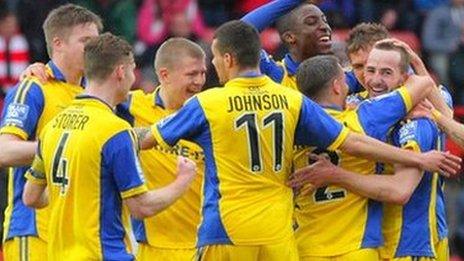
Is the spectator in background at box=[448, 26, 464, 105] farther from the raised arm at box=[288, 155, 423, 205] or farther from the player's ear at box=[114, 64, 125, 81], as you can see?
the player's ear at box=[114, 64, 125, 81]

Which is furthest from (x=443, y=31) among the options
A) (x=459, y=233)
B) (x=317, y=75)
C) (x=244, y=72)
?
(x=244, y=72)

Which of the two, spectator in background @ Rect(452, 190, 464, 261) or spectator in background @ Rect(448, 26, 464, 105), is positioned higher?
spectator in background @ Rect(448, 26, 464, 105)

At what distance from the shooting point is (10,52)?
71.5 ft

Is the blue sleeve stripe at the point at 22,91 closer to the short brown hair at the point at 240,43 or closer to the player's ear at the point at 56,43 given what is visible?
the player's ear at the point at 56,43

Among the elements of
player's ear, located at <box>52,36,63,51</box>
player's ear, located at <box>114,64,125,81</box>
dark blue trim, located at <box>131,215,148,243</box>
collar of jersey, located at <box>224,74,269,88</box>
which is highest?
player's ear, located at <box>52,36,63,51</box>

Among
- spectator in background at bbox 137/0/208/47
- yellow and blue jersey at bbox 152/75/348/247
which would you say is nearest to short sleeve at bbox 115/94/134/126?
yellow and blue jersey at bbox 152/75/348/247

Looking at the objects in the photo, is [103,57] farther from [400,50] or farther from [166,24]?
[166,24]

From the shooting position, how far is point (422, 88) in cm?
1309

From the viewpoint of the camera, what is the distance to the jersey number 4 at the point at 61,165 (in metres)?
12.0

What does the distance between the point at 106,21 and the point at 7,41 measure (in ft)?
5.98

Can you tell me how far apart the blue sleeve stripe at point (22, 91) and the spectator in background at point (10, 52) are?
8.04m

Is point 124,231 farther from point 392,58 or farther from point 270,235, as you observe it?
point 392,58

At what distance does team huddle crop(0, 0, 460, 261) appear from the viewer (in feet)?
39.4

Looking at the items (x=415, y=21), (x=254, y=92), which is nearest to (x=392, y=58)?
(x=254, y=92)
